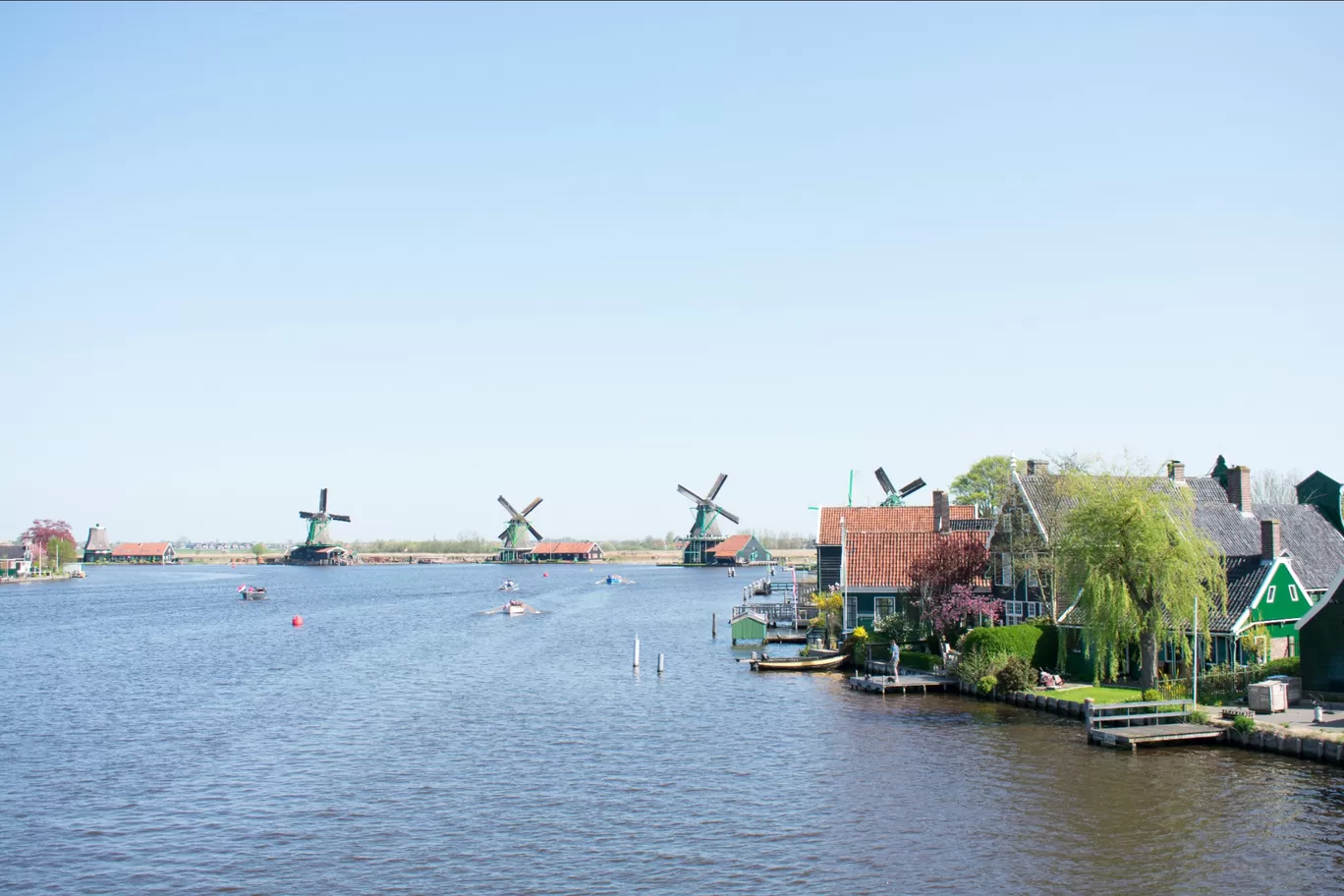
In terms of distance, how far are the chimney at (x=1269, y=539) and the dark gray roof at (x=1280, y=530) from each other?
264cm

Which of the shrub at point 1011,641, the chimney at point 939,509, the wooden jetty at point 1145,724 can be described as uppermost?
the chimney at point 939,509

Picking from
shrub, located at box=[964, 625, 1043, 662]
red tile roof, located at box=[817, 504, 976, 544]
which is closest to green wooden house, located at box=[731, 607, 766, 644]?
red tile roof, located at box=[817, 504, 976, 544]

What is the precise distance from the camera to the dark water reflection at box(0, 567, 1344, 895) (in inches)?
1168

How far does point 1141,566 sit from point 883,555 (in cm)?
2840

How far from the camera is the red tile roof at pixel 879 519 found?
85.6 meters

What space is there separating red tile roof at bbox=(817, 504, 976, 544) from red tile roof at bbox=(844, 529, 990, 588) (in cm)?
829

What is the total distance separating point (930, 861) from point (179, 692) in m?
49.4

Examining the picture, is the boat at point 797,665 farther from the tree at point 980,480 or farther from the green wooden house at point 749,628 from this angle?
the tree at point 980,480

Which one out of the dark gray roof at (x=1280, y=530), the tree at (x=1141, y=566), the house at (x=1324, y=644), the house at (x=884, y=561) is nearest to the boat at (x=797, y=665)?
the house at (x=884, y=561)

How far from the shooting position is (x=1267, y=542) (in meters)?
49.8

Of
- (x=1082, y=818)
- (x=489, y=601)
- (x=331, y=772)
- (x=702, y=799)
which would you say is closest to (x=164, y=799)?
(x=331, y=772)

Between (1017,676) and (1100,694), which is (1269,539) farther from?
(1017,676)

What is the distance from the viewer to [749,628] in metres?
88.1

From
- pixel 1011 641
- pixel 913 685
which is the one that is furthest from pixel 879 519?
pixel 1011 641
